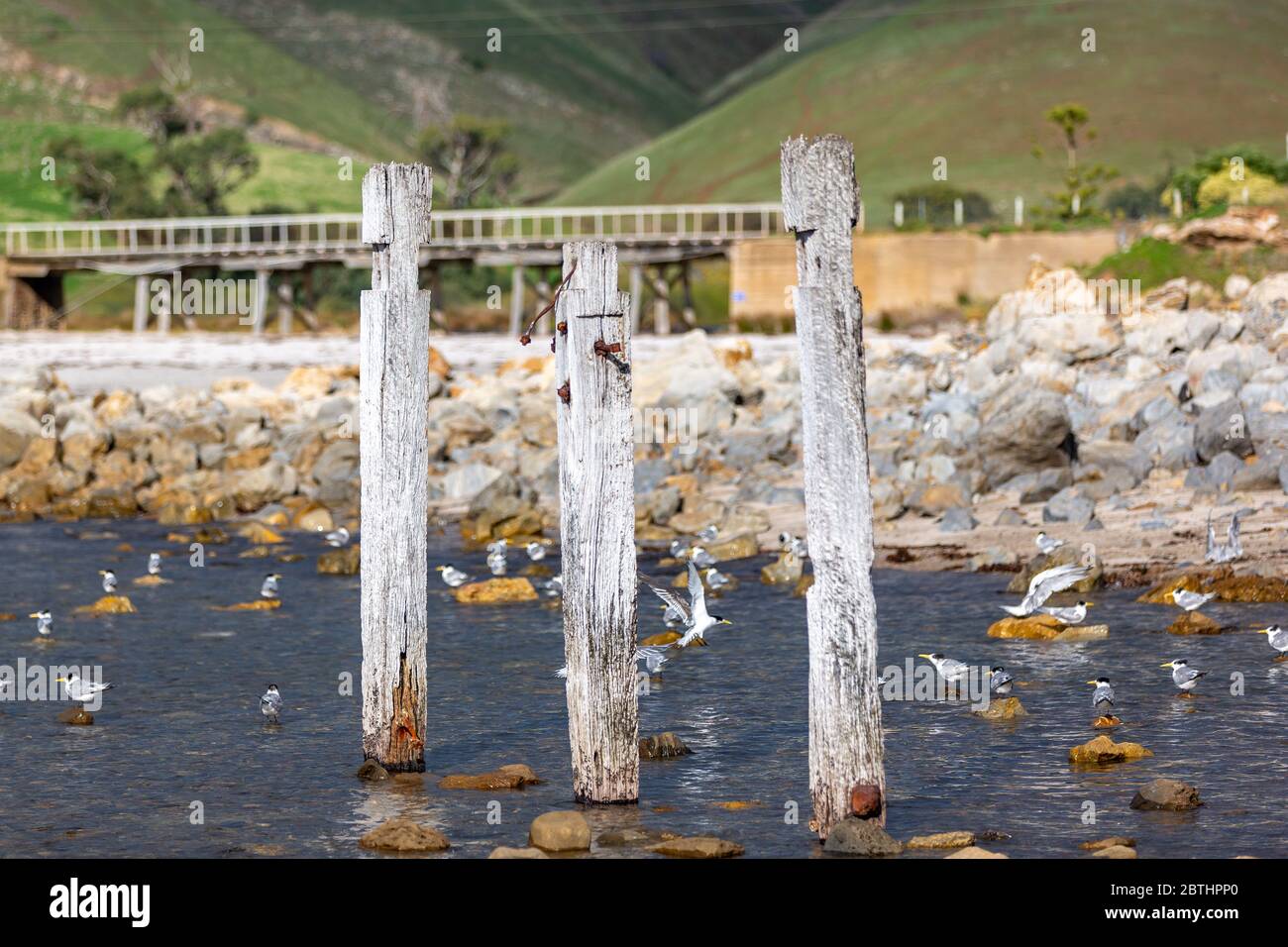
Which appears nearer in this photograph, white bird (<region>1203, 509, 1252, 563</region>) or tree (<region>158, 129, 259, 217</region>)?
white bird (<region>1203, 509, 1252, 563</region>)

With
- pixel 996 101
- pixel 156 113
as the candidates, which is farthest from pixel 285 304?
pixel 996 101

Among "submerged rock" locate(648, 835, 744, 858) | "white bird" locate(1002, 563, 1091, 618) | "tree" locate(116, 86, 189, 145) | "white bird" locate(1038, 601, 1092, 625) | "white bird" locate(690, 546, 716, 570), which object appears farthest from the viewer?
"tree" locate(116, 86, 189, 145)

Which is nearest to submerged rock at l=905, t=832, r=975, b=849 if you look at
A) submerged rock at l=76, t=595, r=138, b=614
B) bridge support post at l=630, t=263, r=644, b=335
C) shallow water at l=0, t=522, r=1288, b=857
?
shallow water at l=0, t=522, r=1288, b=857

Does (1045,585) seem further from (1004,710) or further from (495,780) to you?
(495,780)

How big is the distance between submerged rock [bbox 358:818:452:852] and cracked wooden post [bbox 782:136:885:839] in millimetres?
2668

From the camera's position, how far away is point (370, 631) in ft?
46.0

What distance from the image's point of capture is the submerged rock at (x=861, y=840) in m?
11.8

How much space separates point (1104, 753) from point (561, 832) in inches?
190

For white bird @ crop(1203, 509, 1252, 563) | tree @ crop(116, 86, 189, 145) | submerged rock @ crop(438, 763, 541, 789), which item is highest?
tree @ crop(116, 86, 189, 145)

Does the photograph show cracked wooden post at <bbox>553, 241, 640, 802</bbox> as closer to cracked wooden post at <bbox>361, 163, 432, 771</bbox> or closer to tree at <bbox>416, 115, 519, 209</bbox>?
cracked wooden post at <bbox>361, 163, 432, 771</bbox>

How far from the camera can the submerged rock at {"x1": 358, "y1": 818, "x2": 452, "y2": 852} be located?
12.5 m

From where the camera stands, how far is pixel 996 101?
152m

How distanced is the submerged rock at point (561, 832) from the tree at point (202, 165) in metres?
102
